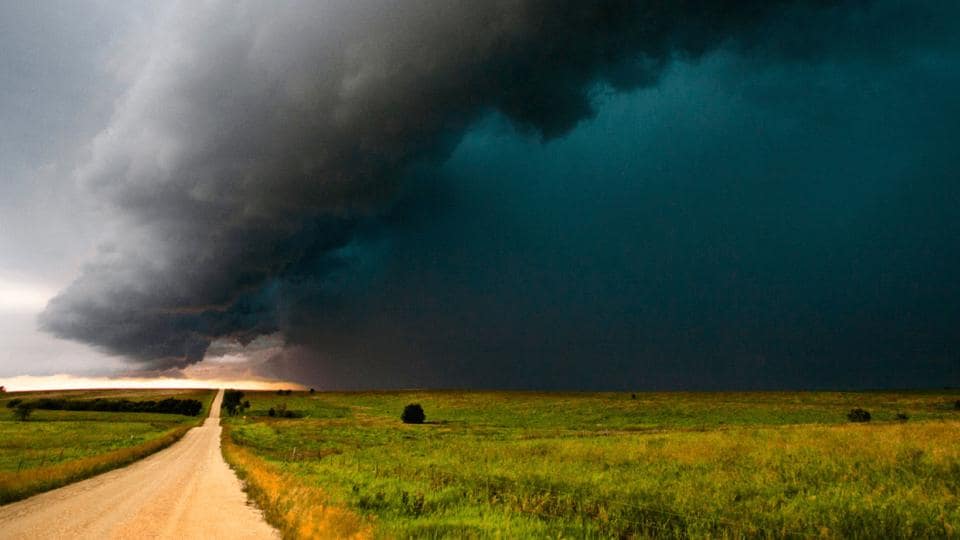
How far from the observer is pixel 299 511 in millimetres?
15367

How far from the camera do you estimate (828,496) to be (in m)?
16.5

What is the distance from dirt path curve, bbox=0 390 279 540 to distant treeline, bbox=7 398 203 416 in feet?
430

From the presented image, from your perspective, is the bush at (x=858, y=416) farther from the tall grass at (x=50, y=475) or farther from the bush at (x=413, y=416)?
the tall grass at (x=50, y=475)

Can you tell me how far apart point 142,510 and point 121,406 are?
503 ft

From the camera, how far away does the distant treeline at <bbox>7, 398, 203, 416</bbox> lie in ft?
449

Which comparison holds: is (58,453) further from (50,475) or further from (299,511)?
(299,511)

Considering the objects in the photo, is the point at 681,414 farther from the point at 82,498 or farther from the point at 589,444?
the point at 82,498

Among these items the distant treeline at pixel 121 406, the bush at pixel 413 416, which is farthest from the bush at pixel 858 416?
the distant treeline at pixel 121 406

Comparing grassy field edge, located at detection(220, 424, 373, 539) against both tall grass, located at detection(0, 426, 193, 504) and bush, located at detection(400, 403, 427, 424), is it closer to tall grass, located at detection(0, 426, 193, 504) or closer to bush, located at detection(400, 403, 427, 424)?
tall grass, located at detection(0, 426, 193, 504)

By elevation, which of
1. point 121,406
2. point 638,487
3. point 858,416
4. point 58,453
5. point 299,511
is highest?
point 299,511

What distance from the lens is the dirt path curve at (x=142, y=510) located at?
50.3 ft

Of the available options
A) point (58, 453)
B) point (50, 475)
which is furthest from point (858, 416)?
point (58, 453)

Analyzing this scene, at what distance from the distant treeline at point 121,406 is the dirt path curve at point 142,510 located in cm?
13104

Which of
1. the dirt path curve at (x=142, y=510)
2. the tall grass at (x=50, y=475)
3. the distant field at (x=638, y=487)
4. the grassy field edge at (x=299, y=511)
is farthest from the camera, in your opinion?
the tall grass at (x=50, y=475)
